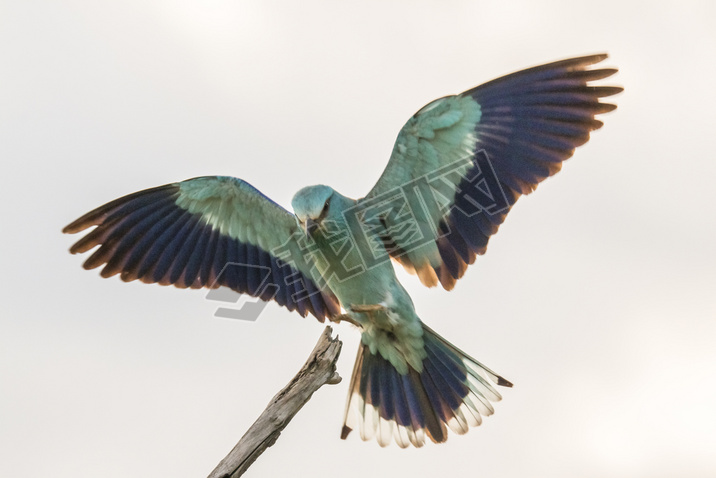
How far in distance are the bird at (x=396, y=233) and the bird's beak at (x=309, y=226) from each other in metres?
0.01

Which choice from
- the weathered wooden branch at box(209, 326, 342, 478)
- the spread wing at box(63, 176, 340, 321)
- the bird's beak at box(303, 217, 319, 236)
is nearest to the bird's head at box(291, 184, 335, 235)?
the bird's beak at box(303, 217, 319, 236)

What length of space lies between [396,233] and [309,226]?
0.81m

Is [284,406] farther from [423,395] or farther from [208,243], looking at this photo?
[208,243]

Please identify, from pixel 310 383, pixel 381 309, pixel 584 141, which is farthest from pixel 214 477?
pixel 584 141

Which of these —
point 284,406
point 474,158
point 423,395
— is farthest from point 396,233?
point 284,406

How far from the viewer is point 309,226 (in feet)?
17.9

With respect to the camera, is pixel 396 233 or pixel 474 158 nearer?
pixel 474 158

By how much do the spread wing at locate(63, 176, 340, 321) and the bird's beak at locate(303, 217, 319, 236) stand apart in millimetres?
592

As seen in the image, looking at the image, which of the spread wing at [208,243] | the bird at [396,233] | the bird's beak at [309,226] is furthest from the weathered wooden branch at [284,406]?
the spread wing at [208,243]

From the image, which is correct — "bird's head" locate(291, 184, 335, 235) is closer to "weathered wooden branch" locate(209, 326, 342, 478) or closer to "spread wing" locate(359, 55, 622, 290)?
"spread wing" locate(359, 55, 622, 290)

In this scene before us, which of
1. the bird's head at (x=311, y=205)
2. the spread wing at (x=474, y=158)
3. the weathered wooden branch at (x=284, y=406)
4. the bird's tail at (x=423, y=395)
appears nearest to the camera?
the weathered wooden branch at (x=284, y=406)

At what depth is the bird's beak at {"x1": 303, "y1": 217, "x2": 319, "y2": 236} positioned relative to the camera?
5.43 m

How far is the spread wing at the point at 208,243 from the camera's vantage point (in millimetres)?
6109

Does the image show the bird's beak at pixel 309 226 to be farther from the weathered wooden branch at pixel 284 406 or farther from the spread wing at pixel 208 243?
the weathered wooden branch at pixel 284 406
